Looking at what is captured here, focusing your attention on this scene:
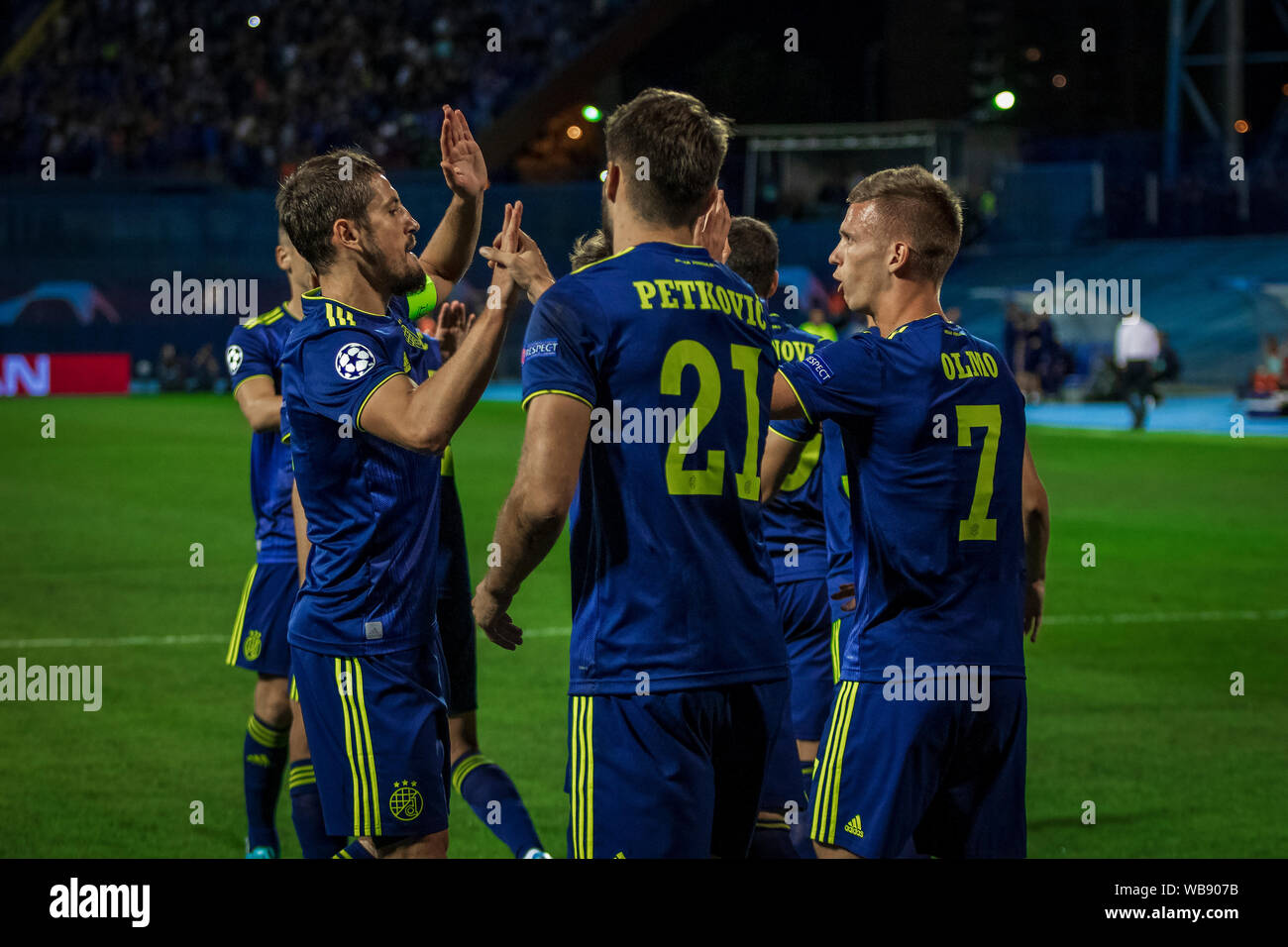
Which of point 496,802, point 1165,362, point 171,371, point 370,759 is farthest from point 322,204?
point 171,371

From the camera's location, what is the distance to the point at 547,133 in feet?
143

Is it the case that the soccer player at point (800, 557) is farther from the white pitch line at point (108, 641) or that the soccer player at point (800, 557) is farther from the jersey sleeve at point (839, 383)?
the white pitch line at point (108, 641)

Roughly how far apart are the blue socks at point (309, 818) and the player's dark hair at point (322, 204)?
1.79 meters

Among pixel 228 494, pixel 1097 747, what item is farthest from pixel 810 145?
pixel 1097 747

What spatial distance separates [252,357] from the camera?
6.00 metres

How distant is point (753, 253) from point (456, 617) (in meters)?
1.70

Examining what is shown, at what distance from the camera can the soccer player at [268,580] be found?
5.90 metres

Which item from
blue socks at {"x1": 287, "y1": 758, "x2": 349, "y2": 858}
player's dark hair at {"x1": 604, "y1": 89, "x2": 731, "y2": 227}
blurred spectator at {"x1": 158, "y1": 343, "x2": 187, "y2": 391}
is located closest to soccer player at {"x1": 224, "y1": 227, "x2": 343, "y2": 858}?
blue socks at {"x1": 287, "y1": 758, "x2": 349, "y2": 858}

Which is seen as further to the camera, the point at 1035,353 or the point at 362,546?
the point at 1035,353

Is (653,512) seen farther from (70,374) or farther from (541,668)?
(70,374)

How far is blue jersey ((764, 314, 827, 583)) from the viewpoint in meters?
5.67

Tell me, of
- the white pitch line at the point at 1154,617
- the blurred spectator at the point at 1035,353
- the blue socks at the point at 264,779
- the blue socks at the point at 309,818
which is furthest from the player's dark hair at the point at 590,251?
the blurred spectator at the point at 1035,353

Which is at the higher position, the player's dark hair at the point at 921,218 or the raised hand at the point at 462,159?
the raised hand at the point at 462,159

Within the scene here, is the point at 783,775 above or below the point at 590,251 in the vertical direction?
below
